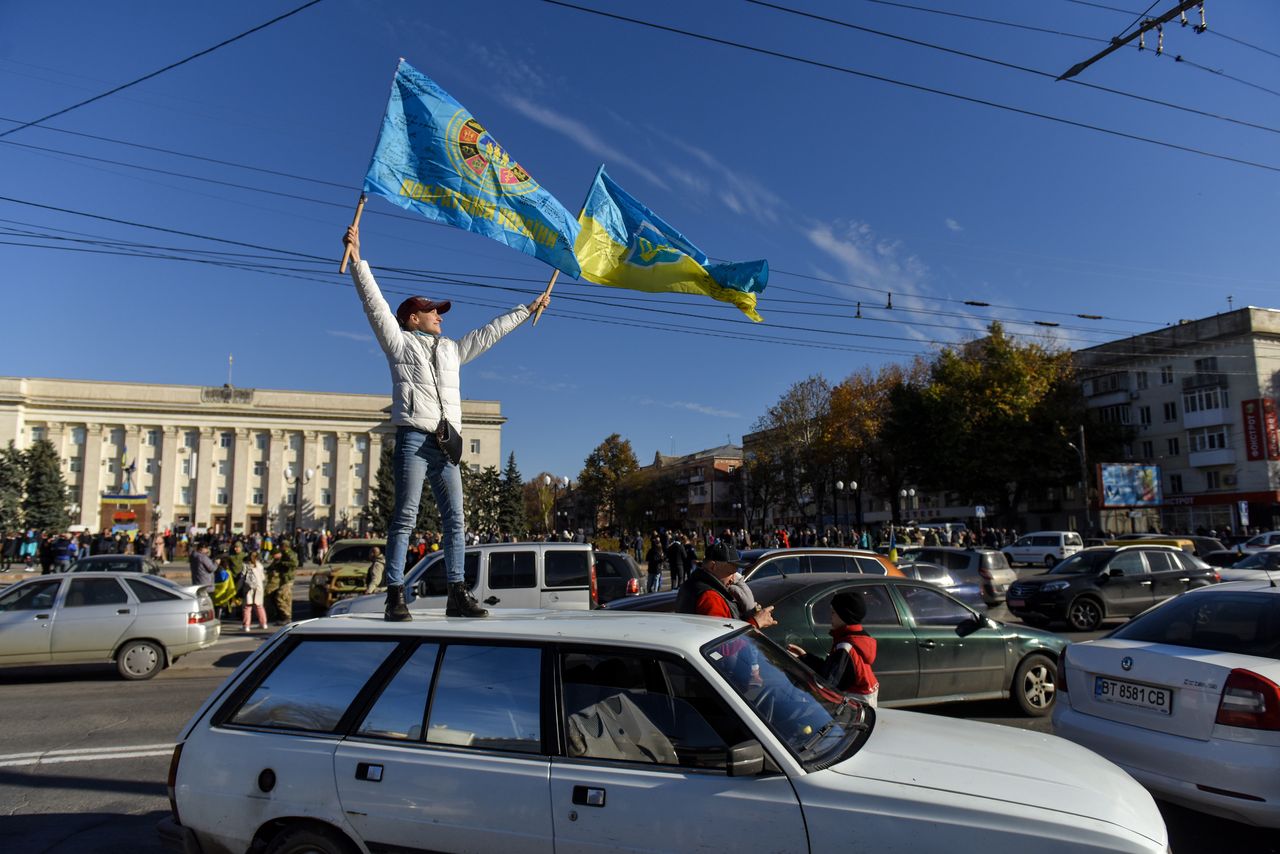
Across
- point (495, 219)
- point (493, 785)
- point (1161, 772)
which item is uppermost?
point (495, 219)

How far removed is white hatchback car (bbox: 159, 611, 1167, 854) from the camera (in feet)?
9.37

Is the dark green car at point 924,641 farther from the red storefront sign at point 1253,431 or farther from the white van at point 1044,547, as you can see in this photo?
the red storefront sign at point 1253,431

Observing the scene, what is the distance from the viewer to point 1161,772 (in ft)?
15.6

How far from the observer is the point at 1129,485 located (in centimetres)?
5250

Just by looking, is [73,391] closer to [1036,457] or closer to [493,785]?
[1036,457]

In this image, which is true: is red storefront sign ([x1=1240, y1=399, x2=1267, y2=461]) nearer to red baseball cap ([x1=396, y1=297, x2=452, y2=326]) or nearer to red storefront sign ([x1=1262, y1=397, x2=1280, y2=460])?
red storefront sign ([x1=1262, y1=397, x2=1280, y2=460])

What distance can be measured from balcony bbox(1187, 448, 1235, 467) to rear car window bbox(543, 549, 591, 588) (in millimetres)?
56881

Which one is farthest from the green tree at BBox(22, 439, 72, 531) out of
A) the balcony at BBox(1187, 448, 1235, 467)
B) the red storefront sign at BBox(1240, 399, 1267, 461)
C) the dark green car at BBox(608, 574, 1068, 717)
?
the red storefront sign at BBox(1240, 399, 1267, 461)

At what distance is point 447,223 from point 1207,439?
2507 inches

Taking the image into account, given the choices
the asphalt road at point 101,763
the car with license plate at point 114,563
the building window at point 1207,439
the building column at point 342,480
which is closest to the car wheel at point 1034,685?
the asphalt road at point 101,763

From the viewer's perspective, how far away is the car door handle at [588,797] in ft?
9.85

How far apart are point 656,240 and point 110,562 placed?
19591 millimetres

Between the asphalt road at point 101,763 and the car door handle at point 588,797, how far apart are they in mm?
3374

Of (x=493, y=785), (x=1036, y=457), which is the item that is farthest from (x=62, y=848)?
(x=1036, y=457)
